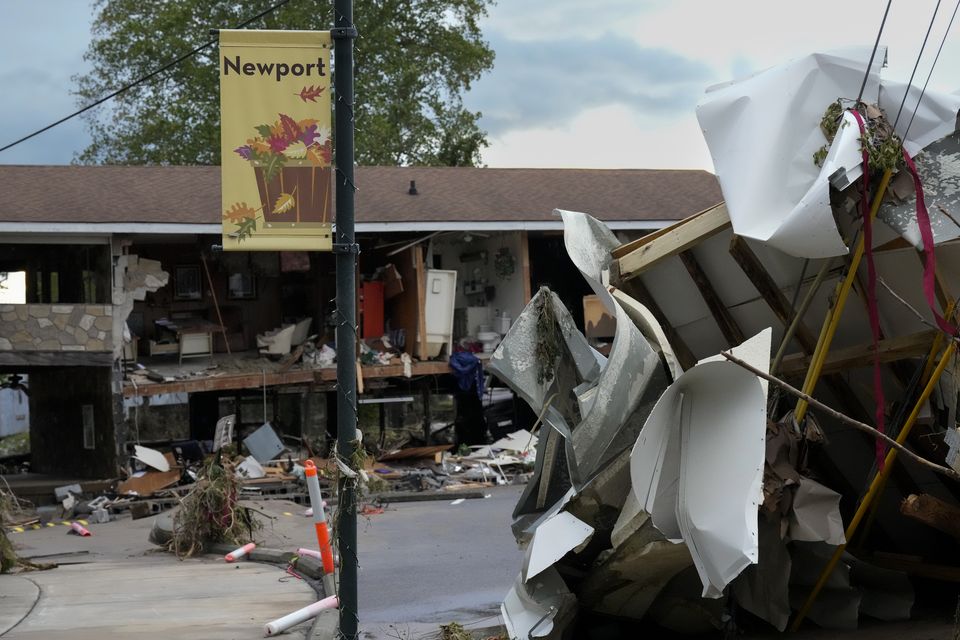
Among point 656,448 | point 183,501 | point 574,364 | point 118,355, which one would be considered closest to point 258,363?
point 118,355

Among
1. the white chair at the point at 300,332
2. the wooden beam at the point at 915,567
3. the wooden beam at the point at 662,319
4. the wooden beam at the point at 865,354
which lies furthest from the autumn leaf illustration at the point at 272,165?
the white chair at the point at 300,332

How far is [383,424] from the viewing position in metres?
26.6

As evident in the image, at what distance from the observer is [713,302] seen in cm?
1012

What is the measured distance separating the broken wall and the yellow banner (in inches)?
603

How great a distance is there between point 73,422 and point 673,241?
1729 centimetres

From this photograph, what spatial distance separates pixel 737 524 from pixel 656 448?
0.76 metres

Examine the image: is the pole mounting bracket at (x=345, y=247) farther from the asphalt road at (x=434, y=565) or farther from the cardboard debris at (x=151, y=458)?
the cardboard debris at (x=151, y=458)

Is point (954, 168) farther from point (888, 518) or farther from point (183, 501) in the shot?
point (183, 501)

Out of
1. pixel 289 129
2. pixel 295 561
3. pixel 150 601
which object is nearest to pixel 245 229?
pixel 289 129

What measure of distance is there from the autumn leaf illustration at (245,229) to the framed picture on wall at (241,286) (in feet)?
58.9

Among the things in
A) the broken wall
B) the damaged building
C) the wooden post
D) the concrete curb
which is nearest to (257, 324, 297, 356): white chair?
the damaged building

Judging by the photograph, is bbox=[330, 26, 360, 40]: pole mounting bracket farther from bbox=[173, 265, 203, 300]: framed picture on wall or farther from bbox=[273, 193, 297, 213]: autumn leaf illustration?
bbox=[173, 265, 203, 300]: framed picture on wall

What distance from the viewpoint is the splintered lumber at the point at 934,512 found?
840 centimetres

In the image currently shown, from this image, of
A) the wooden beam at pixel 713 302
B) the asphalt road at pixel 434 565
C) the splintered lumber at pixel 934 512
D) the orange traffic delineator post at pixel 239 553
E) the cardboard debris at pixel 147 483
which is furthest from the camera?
the cardboard debris at pixel 147 483
